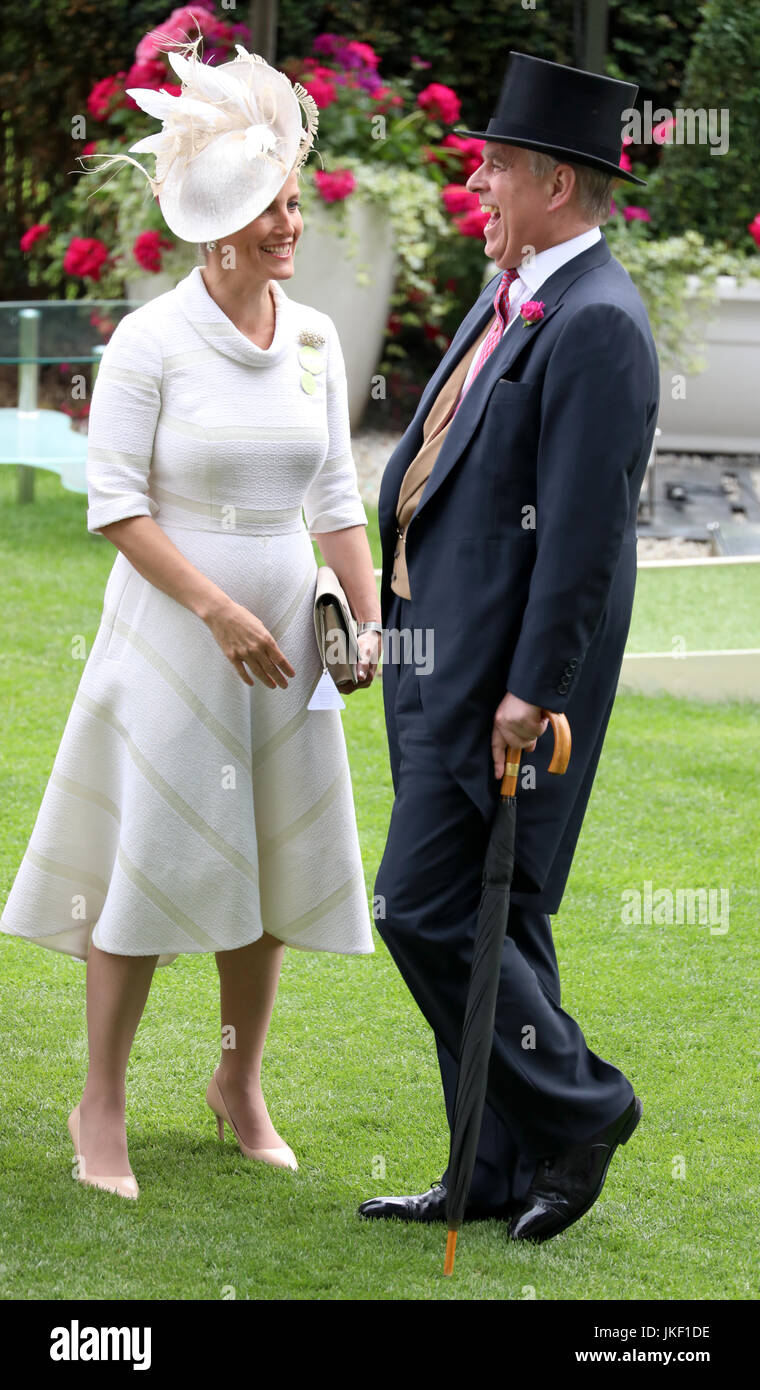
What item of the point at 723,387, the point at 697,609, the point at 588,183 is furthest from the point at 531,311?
the point at 723,387

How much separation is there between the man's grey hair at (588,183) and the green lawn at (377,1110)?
5.36 feet

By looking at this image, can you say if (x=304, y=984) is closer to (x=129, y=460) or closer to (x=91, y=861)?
(x=91, y=861)

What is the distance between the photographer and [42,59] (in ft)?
36.6

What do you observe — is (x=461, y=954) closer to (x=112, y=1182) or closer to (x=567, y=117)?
(x=112, y=1182)

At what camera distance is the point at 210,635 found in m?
2.74

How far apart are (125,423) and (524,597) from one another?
0.67m

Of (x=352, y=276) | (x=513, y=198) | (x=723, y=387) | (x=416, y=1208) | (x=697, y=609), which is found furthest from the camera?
(x=723, y=387)

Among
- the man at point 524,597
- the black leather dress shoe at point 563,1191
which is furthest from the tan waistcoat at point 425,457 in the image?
the black leather dress shoe at point 563,1191

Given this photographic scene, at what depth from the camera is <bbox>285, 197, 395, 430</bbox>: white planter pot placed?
8.27m

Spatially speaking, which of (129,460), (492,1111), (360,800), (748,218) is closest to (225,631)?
(129,460)

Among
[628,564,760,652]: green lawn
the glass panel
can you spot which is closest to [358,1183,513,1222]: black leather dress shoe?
[628,564,760,652]: green lawn

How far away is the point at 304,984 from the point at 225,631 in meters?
1.46

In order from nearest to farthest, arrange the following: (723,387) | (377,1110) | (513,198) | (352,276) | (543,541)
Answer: (543,541) → (513,198) → (377,1110) → (352,276) → (723,387)

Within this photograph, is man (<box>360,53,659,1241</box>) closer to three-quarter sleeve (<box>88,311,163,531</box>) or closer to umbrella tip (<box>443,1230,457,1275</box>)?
umbrella tip (<box>443,1230,457,1275</box>)
